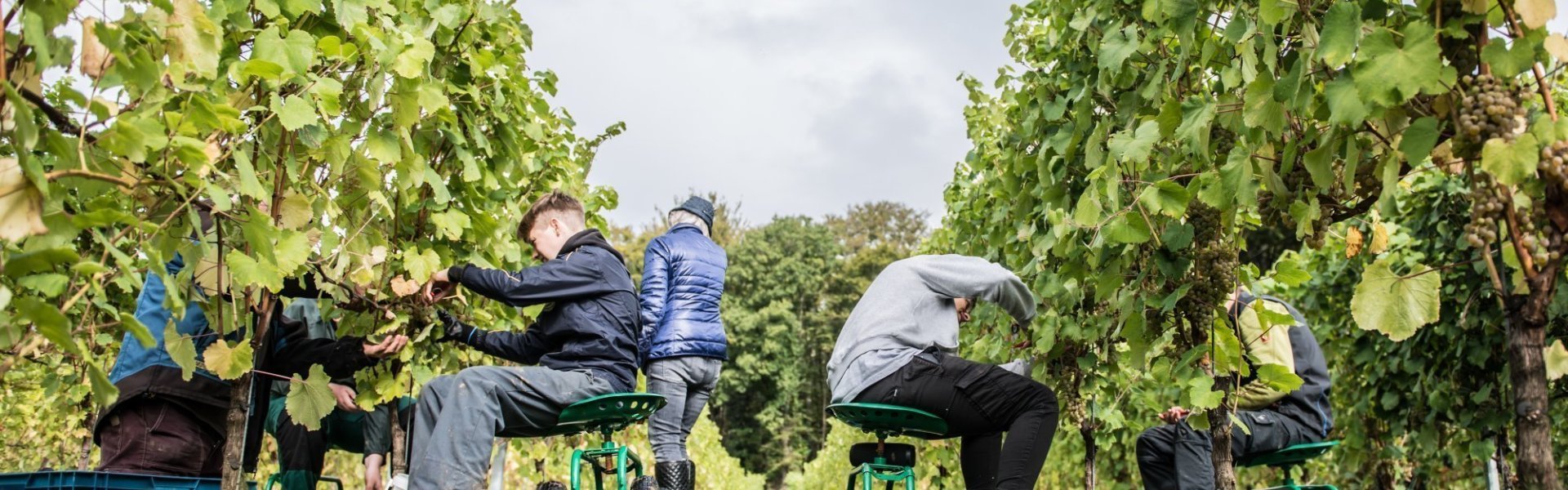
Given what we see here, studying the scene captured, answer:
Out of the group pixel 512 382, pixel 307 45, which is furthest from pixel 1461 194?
pixel 307 45

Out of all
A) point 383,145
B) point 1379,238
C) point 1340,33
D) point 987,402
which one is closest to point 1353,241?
point 1379,238

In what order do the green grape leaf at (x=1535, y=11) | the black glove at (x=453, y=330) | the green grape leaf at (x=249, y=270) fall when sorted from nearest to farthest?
the green grape leaf at (x=1535, y=11)
the green grape leaf at (x=249, y=270)
the black glove at (x=453, y=330)

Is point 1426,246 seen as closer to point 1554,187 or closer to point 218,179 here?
point 1554,187

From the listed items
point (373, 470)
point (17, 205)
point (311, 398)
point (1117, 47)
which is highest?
point (1117, 47)

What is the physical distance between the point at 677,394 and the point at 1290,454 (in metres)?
2.52

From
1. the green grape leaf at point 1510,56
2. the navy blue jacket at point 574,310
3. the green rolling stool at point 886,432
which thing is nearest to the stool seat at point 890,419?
the green rolling stool at point 886,432

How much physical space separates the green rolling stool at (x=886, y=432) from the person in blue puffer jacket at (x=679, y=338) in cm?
78

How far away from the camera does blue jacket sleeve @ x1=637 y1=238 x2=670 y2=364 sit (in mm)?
4352

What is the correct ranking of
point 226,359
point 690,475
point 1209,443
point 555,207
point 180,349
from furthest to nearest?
point 690,475, point 1209,443, point 555,207, point 226,359, point 180,349

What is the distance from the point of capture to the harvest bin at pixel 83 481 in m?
2.59

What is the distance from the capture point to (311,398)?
2.69 meters

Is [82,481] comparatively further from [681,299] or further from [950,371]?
[950,371]

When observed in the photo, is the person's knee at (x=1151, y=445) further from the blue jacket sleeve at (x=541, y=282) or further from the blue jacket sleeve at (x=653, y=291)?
the blue jacket sleeve at (x=541, y=282)

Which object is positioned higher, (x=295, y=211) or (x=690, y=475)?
(x=295, y=211)
